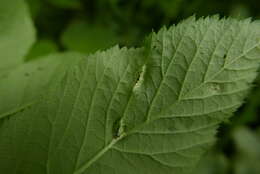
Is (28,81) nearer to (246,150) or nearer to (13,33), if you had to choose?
(13,33)

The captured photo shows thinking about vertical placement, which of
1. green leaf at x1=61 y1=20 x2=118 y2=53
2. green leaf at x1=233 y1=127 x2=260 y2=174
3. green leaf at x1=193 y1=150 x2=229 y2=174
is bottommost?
green leaf at x1=193 y1=150 x2=229 y2=174

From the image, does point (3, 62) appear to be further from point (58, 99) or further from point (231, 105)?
point (231, 105)

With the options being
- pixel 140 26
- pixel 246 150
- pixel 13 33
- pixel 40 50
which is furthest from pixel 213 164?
pixel 13 33

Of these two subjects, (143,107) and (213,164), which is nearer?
(143,107)

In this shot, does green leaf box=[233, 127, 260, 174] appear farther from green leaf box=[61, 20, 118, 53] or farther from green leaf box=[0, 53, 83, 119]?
green leaf box=[0, 53, 83, 119]

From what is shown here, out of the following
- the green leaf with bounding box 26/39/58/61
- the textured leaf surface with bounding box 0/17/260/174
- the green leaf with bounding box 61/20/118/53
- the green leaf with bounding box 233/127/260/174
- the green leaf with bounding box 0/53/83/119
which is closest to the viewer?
the textured leaf surface with bounding box 0/17/260/174

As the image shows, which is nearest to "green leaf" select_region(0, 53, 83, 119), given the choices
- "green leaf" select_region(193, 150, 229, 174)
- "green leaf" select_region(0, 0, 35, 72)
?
"green leaf" select_region(0, 0, 35, 72)

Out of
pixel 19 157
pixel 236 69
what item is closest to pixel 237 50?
pixel 236 69
